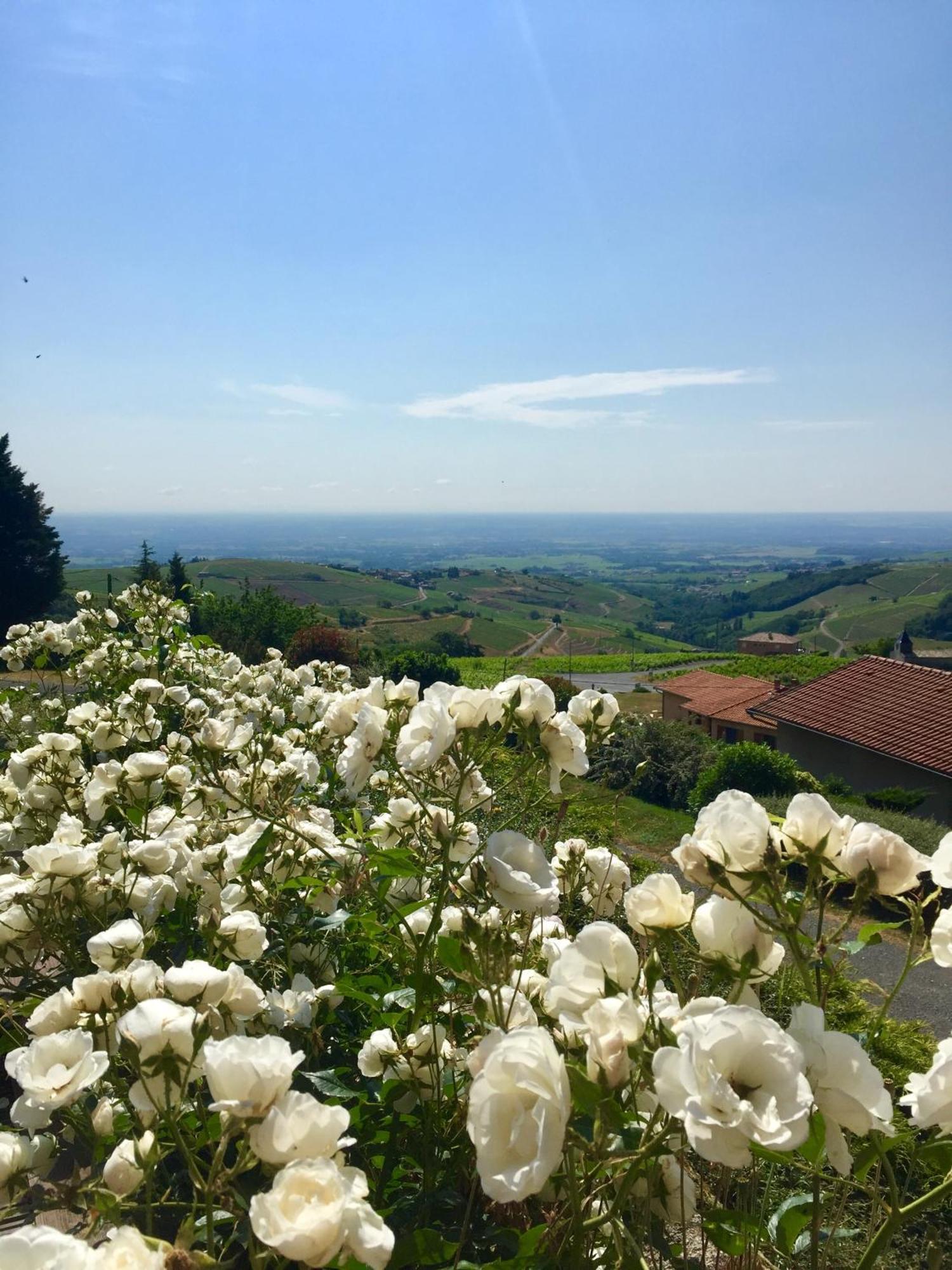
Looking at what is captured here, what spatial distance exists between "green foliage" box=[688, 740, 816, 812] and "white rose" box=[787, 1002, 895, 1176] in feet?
58.3

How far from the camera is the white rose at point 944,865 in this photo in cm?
126

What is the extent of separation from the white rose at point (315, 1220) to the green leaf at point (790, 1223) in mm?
686

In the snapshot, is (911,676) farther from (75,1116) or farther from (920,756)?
(75,1116)

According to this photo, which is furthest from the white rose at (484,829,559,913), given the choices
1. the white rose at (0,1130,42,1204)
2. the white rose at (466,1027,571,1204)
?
the white rose at (0,1130,42,1204)

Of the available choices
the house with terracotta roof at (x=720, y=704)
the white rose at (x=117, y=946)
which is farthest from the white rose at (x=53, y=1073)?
the house with terracotta roof at (x=720, y=704)

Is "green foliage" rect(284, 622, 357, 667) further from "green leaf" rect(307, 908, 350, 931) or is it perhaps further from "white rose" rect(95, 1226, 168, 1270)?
"white rose" rect(95, 1226, 168, 1270)

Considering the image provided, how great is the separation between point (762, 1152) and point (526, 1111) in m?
0.30

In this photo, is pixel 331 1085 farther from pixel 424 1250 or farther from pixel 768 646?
pixel 768 646

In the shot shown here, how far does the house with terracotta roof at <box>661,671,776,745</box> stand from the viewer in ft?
93.9

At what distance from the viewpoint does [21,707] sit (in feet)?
17.1

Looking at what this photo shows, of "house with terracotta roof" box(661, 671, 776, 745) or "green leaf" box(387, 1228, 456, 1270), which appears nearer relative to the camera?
"green leaf" box(387, 1228, 456, 1270)

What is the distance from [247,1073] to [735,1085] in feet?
1.90

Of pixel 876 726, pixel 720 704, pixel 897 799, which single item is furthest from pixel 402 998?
pixel 720 704

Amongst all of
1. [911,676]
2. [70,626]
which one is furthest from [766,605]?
[70,626]
